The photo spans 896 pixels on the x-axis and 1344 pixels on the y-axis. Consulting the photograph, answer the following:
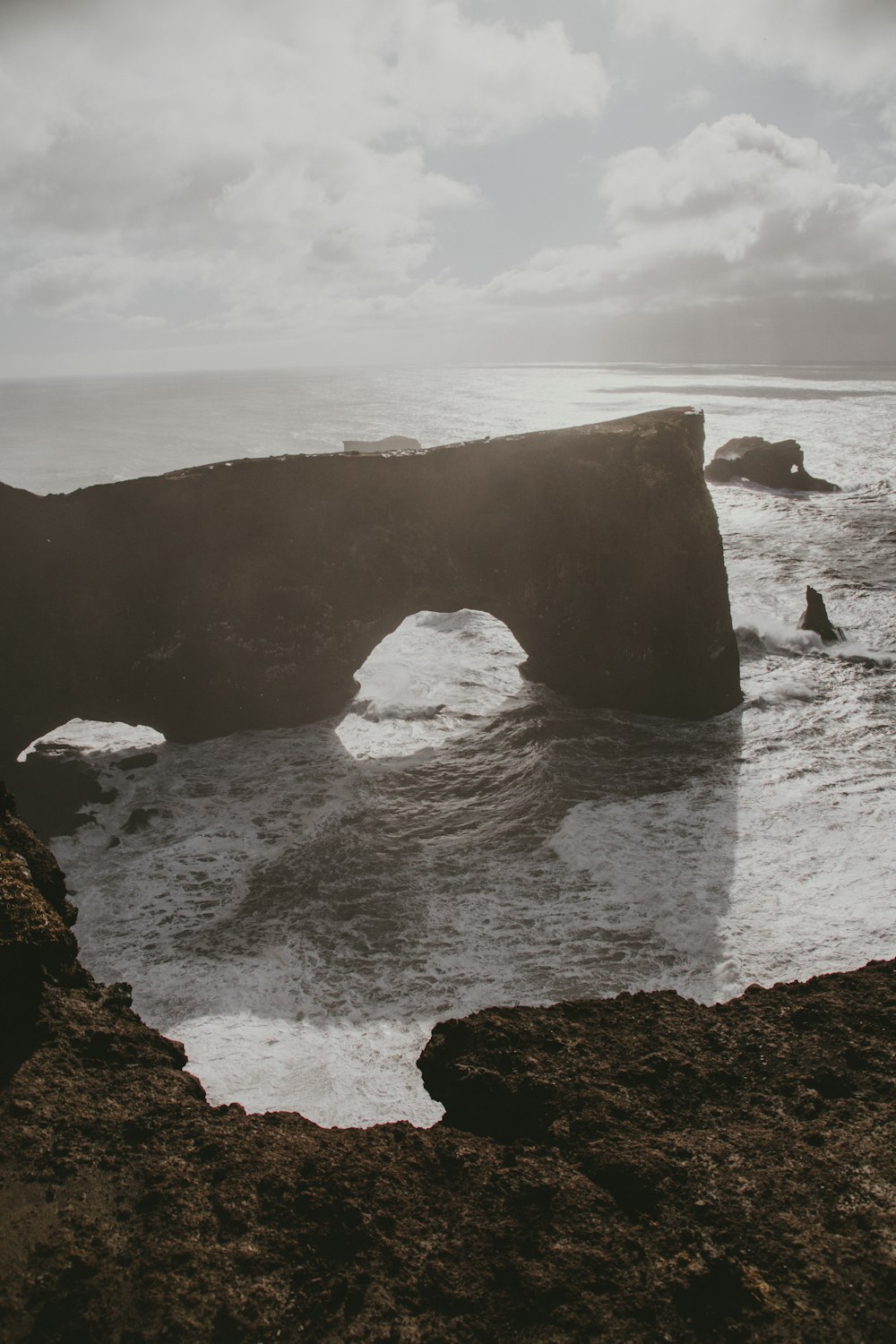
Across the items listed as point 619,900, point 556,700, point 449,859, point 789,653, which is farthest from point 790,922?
point 789,653

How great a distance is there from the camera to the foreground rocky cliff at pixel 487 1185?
134 inches

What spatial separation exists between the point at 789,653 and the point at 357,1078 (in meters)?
14.5

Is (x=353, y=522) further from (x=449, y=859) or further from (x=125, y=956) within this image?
(x=125, y=956)

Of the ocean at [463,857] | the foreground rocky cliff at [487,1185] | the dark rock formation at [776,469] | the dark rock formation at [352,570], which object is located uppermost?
the dark rock formation at [776,469]

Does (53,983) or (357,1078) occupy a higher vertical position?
(53,983)

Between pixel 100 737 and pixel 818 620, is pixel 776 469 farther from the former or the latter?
pixel 100 737

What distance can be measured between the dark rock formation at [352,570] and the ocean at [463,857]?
120cm

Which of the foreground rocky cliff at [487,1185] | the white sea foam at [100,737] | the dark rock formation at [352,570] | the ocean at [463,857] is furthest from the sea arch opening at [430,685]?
the foreground rocky cliff at [487,1185]

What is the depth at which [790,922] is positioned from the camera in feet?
35.1

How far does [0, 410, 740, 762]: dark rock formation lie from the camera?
1628 centimetres

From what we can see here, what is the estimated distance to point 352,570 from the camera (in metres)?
16.9

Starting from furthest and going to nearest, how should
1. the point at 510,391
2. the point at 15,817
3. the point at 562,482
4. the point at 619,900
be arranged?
the point at 510,391, the point at 562,482, the point at 619,900, the point at 15,817

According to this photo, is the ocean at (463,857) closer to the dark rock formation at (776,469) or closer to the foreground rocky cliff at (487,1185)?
the foreground rocky cliff at (487,1185)

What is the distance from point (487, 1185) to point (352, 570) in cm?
1374
